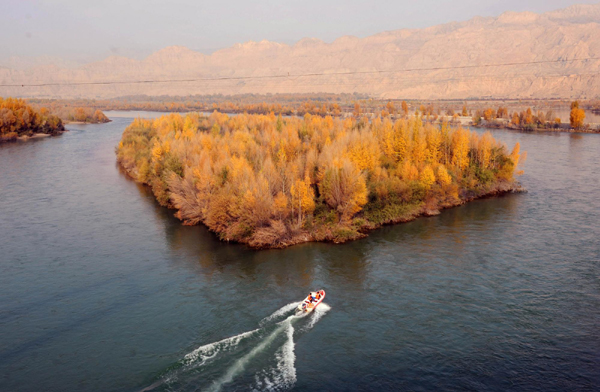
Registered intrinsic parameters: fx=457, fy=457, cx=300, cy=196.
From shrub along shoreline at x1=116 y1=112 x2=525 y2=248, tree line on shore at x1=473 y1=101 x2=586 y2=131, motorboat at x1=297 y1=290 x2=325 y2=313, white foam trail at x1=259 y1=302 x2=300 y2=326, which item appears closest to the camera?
white foam trail at x1=259 y1=302 x2=300 y2=326

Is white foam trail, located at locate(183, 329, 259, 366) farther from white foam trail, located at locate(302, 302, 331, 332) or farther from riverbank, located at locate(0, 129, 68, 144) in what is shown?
riverbank, located at locate(0, 129, 68, 144)

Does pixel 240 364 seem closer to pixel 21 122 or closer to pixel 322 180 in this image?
pixel 322 180

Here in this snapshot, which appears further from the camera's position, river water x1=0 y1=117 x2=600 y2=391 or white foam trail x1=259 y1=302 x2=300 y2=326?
white foam trail x1=259 y1=302 x2=300 y2=326

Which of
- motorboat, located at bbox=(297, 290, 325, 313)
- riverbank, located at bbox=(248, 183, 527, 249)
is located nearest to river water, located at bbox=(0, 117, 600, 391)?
motorboat, located at bbox=(297, 290, 325, 313)

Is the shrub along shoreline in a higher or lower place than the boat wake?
higher

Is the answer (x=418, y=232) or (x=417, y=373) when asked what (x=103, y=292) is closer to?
(x=417, y=373)

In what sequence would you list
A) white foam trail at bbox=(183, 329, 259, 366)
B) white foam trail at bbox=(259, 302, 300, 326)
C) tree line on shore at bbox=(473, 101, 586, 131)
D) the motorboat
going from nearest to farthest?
white foam trail at bbox=(183, 329, 259, 366) → white foam trail at bbox=(259, 302, 300, 326) → the motorboat → tree line on shore at bbox=(473, 101, 586, 131)

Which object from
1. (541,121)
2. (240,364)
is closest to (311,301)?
(240,364)
